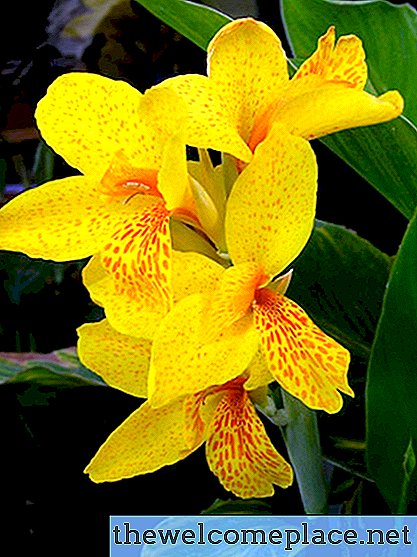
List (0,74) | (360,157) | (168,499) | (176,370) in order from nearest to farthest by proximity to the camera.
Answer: (176,370) → (360,157) → (168,499) → (0,74)

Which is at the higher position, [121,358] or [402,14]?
→ [402,14]

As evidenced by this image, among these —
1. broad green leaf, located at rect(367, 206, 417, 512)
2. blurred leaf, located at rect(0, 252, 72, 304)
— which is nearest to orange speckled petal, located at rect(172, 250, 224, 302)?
broad green leaf, located at rect(367, 206, 417, 512)

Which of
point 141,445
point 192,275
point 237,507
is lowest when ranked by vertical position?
point 237,507

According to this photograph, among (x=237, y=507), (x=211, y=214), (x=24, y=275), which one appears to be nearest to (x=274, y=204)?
(x=211, y=214)

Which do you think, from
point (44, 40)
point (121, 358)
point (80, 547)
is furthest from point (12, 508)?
point (44, 40)

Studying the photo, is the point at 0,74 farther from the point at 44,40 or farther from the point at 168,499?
the point at 168,499

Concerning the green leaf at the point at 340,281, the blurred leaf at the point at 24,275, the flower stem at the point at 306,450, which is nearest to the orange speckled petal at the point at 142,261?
the flower stem at the point at 306,450

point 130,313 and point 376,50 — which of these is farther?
point 376,50

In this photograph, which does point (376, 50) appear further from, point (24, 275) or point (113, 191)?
point (24, 275)
